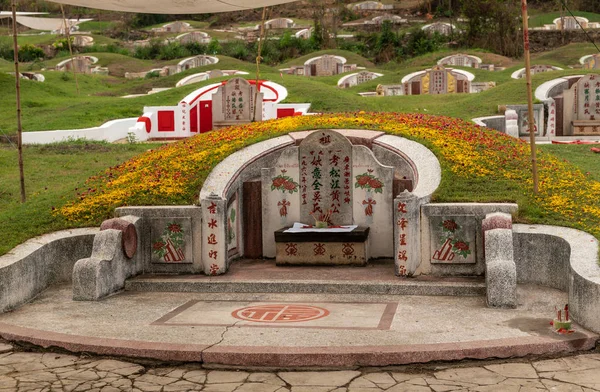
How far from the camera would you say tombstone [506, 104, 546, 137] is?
81.8 feet

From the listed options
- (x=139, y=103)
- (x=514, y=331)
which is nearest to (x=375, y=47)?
(x=139, y=103)

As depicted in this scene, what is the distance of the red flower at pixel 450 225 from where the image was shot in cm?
1107

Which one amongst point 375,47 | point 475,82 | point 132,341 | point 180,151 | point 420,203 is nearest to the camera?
point 132,341

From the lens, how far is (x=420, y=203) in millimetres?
11164

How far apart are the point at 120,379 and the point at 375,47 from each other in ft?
174

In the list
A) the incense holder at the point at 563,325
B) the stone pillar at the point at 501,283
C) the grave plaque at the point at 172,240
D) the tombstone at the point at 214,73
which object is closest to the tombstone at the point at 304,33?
the tombstone at the point at 214,73

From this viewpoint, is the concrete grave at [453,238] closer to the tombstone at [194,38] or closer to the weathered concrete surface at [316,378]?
the weathered concrete surface at [316,378]

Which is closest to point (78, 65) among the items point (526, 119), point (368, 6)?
point (368, 6)

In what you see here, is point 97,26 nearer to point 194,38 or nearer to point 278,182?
point 194,38

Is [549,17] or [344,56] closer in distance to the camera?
[344,56]

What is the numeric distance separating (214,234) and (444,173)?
152 inches

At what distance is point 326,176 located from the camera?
12672 millimetres

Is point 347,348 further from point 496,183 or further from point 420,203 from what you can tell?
point 496,183

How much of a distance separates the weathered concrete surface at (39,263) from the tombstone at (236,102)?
46.8 feet
